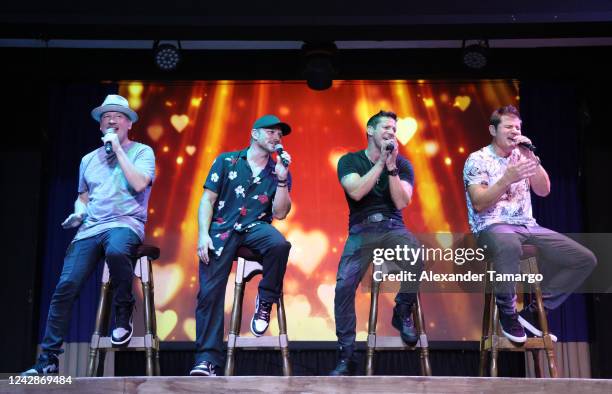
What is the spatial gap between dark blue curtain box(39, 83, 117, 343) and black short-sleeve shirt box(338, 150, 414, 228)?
2.28 m

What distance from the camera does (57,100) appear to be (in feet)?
19.9

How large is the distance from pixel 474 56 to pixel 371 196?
174 centimetres

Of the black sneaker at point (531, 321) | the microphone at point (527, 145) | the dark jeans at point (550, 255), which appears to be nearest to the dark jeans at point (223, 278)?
the dark jeans at point (550, 255)

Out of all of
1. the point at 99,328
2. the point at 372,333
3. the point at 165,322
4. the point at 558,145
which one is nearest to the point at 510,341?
the point at 372,333

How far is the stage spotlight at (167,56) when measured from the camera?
5609 mm

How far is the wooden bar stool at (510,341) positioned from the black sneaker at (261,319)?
3.65ft

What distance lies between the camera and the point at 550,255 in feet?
13.7

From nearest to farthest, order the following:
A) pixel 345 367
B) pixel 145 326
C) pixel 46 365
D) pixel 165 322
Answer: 1. pixel 46 365
2. pixel 345 367
3. pixel 145 326
4. pixel 165 322

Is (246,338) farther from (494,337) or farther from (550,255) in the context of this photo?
(550,255)

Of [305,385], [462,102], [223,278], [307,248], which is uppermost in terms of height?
[462,102]

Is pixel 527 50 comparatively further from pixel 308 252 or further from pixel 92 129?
pixel 92 129

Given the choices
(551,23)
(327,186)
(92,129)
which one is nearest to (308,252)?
(327,186)

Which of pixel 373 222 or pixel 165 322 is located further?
pixel 165 322

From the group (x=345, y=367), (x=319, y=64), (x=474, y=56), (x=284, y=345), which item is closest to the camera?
(x=345, y=367)
